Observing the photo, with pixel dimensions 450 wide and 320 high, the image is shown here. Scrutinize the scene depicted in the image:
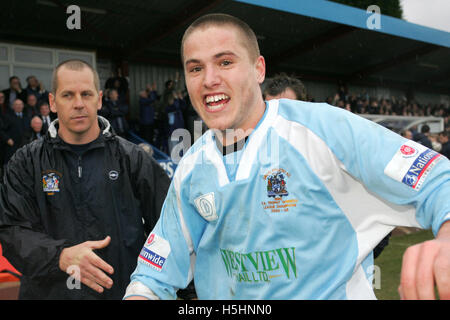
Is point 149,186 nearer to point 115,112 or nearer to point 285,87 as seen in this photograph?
point 285,87

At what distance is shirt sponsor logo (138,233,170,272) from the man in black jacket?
861 millimetres

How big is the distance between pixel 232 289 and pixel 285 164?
568mm

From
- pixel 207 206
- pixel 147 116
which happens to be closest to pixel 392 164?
pixel 207 206

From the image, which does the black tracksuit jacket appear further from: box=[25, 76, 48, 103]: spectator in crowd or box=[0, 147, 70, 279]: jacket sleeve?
box=[25, 76, 48, 103]: spectator in crowd

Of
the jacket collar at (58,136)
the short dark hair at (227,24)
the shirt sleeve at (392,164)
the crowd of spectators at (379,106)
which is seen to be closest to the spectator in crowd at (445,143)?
the crowd of spectators at (379,106)

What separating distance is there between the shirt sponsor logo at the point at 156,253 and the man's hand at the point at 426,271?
100 centimetres

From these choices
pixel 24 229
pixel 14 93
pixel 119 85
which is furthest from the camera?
pixel 119 85

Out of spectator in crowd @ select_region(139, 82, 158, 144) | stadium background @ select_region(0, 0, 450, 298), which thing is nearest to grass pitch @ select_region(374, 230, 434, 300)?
stadium background @ select_region(0, 0, 450, 298)

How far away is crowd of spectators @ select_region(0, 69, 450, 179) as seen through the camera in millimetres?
8930

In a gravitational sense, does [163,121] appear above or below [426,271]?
above

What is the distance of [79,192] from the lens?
2604mm

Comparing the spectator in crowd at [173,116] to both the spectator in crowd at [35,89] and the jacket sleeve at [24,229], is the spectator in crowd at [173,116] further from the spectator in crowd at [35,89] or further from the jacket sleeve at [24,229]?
the jacket sleeve at [24,229]

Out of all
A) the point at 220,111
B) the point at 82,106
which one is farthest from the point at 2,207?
the point at 220,111

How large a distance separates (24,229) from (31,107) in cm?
806
